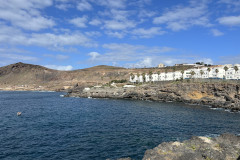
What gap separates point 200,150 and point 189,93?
231 ft

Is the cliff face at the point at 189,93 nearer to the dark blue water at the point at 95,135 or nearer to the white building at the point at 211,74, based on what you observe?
the white building at the point at 211,74

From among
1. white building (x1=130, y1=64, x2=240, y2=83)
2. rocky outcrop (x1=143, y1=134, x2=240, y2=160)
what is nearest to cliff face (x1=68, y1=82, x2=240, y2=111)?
white building (x1=130, y1=64, x2=240, y2=83)

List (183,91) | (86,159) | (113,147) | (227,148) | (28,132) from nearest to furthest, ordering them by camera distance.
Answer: (227,148) → (86,159) → (113,147) → (28,132) → (183,91)

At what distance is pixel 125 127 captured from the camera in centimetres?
4091

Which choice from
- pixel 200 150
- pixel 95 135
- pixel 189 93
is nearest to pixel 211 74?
pixel 189 93

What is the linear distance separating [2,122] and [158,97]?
70802 mm

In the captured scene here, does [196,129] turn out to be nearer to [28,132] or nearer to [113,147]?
[113,147]

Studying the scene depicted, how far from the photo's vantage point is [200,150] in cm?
2200

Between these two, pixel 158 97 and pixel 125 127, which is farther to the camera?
pixel 158 97

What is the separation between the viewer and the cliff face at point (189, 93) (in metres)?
73.6

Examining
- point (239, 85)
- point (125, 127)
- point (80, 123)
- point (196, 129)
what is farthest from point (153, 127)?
point (239, 85)

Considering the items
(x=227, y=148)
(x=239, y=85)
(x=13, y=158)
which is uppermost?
(x=239, y=85)

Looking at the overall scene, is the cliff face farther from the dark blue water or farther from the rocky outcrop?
the rocky outcrop

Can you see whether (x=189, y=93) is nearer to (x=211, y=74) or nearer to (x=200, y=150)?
(x=211, y=74)
